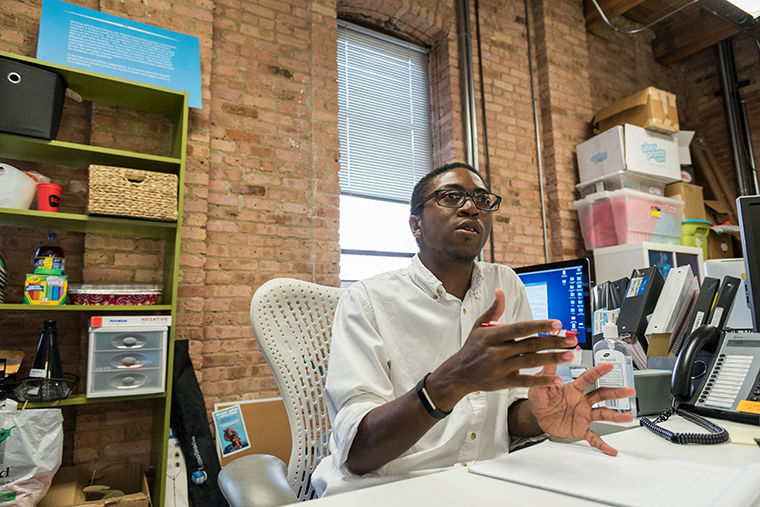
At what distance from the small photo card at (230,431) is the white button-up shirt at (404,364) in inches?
58.7

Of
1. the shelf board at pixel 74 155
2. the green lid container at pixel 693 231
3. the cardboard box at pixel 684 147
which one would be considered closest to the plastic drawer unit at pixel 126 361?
the shelf board at pixel 74 155

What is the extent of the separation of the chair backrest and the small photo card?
1261mm

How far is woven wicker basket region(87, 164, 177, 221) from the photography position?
6.90ft

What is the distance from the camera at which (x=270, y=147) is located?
2.95m

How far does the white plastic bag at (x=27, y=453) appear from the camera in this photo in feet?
5.61

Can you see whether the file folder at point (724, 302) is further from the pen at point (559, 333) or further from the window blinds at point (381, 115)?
the window blinds at point (381, 115)

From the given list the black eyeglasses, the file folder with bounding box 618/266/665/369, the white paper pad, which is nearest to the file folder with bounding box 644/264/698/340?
the file folder with bounding box 618/266/665/369

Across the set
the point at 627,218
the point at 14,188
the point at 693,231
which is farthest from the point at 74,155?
the point at 693,231

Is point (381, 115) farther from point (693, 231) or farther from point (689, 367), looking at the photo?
point (689, 367)

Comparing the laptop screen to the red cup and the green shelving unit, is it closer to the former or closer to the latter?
the green shelving unit

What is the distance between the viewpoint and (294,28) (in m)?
3.15

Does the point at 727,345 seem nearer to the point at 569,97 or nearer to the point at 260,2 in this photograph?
the point at 260,2

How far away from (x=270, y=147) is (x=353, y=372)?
220cm

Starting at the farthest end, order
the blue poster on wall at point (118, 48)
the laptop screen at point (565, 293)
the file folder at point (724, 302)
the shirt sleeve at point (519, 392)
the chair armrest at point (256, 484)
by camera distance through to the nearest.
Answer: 1. the blue poster on wall at point (118, 48)
2. the laptop screen at point (565, 293)
3. the file folder at point (724, 302)
4. the shirt sleeve at point (519, 392)
5. the chair armrest at point (256, 484)
